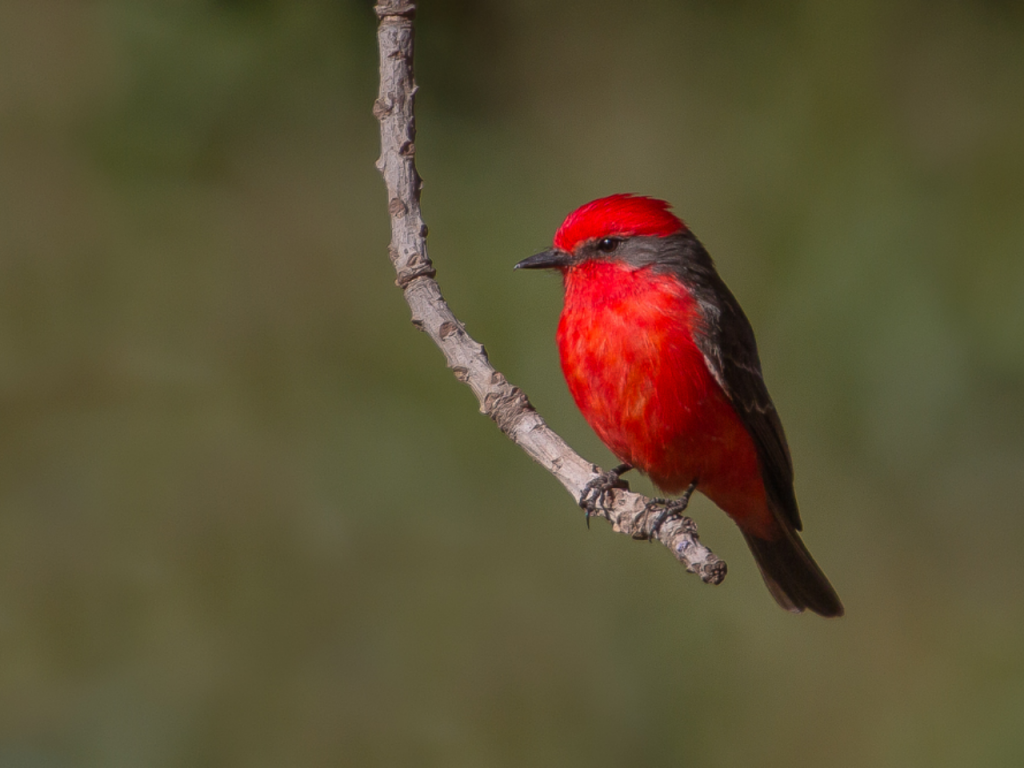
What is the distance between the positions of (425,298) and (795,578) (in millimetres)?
2552

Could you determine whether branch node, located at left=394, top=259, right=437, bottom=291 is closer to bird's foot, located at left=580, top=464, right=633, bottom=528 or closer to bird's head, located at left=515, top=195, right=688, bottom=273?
bird's foot, located at left=580, top=464, right=633, bottom=528

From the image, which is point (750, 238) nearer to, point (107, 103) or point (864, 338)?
point (864, 338)

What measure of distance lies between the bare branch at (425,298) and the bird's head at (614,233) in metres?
1.06

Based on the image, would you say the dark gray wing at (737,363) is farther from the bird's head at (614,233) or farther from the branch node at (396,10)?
the branch node at (396,10)

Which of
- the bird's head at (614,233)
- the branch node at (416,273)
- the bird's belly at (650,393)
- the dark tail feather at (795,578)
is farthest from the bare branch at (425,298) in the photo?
the dark tail feather at (795,578)

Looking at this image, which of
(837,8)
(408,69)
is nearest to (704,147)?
(837,8)

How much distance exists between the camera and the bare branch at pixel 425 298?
310 centimetres

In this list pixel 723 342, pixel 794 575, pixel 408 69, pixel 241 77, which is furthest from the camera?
pixel 241 77

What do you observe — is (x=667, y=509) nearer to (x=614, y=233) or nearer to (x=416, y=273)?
(x=416, y=273)

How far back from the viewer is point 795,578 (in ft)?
16.1

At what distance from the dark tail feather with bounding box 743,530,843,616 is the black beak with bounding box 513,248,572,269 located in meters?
1.63

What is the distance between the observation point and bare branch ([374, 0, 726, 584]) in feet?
10.2

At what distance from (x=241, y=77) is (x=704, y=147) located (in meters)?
2.88

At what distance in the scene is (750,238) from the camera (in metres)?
6.47
